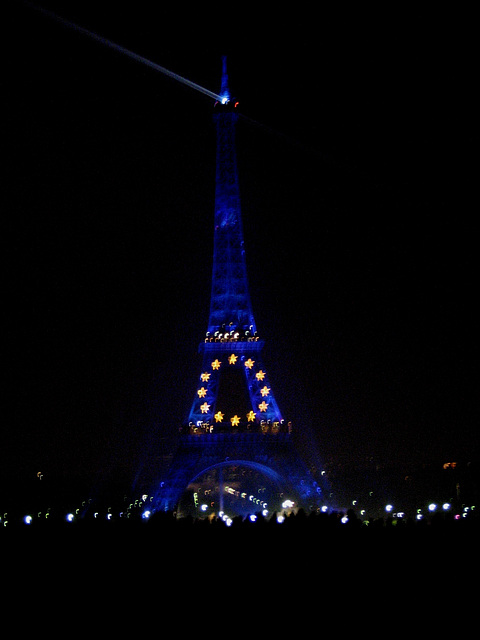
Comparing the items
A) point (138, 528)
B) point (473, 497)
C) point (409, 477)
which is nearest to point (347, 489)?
point (409, 477)

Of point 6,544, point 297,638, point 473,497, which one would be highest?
point 473,497

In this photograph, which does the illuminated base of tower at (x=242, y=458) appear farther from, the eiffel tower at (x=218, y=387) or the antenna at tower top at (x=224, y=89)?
the antenna at tower top at (x=224, y=89)

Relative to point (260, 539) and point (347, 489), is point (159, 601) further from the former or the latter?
point (347, 489)

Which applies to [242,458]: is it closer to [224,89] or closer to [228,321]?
[228,321]

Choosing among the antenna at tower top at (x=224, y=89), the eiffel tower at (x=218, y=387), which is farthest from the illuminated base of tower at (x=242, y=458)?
the antenna at tower top at (x=224, y=89)

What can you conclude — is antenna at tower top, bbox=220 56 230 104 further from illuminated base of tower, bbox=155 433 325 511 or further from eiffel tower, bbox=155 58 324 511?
illuminated base of tower, bbox=155 433 325 511

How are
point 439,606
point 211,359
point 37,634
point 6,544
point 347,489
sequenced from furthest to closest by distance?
point 347,489, point 211,359, point 6,544, point 439,606, point 37,634

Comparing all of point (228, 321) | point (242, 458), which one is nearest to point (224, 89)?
point (228, 321)

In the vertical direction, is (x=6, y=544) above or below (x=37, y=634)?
above
